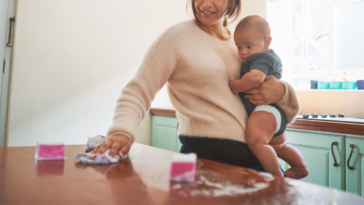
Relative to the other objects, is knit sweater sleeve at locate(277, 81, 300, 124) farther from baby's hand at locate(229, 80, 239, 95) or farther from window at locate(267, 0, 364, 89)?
window at locate(267, 0, 364, 89)

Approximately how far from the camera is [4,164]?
72 cm

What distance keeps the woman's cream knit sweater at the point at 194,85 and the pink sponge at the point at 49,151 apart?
24 cm

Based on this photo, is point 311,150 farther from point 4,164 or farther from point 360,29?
point 4,164

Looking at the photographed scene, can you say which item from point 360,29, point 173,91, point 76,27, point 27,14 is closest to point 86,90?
point 76,27

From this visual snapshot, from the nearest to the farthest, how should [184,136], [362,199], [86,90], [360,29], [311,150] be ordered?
[362,199] → [184,136] → [311,150] → [360,29] → [86,90]

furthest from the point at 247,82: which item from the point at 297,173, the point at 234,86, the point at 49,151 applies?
the point at 49,151

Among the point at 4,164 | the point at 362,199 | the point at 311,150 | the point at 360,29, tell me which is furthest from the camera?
the point at 360,29

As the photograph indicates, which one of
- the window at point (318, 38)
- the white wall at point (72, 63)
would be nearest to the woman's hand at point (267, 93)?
the window at point (318, 38)

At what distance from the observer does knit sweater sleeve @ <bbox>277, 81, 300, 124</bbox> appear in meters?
1.13

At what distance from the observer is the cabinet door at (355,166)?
1.63 metres

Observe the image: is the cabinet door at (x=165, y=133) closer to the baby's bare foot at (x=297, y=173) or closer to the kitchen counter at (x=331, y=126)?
the kitchen counter at (x=331, y=126)

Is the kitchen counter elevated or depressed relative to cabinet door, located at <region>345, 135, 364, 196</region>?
elevated

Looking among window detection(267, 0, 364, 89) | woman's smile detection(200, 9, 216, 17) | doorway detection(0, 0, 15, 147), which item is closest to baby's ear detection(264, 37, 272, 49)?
woman's smile detection(200, 9, 216, 17)

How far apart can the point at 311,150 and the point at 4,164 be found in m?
1.66
